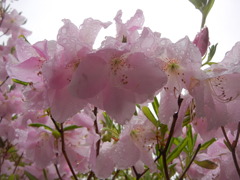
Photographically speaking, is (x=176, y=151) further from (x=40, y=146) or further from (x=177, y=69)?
(x=40, y=146)

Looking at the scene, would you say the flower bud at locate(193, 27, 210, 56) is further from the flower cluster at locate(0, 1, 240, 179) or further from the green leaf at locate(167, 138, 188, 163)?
the green leaf at locate(167, 138, 188, 163)

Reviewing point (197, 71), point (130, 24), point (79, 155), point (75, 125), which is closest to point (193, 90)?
point (197, 71)

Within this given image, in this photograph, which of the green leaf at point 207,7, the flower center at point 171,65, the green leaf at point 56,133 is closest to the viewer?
the flower center at point 171,65

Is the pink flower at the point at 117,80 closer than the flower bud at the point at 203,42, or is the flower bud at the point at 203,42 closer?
the pink flower at the point at 117,80

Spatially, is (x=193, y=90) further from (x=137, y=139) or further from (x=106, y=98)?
(x=137, y=139)

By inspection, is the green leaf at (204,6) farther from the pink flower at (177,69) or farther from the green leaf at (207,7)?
the pink flower at (177,69)

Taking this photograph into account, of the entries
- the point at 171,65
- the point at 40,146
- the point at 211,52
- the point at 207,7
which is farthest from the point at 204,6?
the point at 40,146

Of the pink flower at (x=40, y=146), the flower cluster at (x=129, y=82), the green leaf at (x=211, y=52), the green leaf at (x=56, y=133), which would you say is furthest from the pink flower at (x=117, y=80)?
the pink flower at (x=40, y=146)

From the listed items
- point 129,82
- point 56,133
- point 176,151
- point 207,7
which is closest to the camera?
point 129,82
